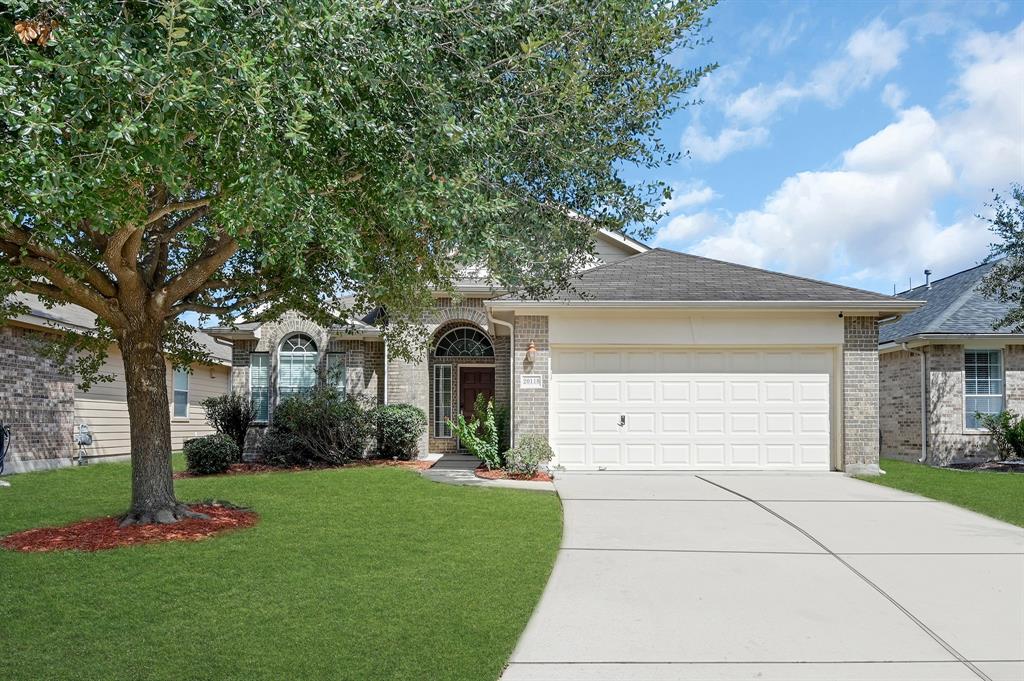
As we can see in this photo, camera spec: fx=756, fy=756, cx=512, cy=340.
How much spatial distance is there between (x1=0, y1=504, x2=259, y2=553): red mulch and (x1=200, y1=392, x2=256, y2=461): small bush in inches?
311

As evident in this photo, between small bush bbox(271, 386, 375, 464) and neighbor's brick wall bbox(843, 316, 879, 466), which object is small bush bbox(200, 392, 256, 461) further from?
neighbor's brick wall bbox(843, 316, 879, 466)

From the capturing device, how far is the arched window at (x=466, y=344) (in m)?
19.2

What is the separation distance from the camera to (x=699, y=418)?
13797 millimetres

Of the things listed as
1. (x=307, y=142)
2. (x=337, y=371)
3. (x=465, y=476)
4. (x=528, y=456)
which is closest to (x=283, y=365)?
(x=337, y=371)

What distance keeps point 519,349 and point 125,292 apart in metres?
6.83

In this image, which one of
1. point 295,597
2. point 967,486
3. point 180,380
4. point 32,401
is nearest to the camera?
point 295,597

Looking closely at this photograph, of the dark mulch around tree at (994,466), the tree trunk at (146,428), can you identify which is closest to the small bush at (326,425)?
the tree trunk at (146,428)

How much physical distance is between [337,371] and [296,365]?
3.44ft

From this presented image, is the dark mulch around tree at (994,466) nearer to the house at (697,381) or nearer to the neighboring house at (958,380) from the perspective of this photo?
the neighboring house at (958,380)

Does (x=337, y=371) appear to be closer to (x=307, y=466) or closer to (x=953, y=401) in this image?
(x=307, y=466)

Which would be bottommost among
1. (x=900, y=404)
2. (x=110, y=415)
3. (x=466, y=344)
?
(x=110, y=415)

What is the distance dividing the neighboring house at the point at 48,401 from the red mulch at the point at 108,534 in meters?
5.30

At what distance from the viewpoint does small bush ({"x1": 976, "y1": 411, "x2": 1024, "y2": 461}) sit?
54.3ft

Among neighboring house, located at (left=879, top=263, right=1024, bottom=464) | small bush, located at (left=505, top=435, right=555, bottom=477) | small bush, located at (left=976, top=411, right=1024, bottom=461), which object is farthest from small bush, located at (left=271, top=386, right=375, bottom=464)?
small bush, located at (left=976, top=411, right=1024, bottom=461)
